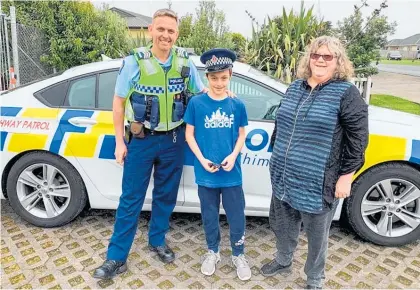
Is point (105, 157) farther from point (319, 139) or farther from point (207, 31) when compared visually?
point (207, 31)

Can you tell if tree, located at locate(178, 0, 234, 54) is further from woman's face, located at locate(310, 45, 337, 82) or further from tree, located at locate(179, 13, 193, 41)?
woman's face, located at locate(310, 45, 337, 82)

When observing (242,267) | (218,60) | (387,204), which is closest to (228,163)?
(218,60)

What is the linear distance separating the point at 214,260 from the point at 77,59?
828 cm

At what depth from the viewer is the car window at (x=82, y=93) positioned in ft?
9.95

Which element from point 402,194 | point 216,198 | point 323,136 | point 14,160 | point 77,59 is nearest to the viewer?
point 323,136

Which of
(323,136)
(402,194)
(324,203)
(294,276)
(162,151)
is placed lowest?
(294,276)

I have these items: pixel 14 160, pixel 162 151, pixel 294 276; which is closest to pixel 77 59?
pixel 14 160

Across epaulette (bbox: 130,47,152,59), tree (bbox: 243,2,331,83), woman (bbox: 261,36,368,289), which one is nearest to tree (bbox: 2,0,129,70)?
tree (bbox: 243,2,331,83)

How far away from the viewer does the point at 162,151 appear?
2.56 metres

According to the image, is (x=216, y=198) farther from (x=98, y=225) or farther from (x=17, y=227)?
(x=17, y=227)

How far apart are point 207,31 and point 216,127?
8.28 metres

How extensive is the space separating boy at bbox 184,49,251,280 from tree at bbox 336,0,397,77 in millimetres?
5866

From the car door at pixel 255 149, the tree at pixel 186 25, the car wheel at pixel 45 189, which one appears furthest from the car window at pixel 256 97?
the tree at pixel 186 25

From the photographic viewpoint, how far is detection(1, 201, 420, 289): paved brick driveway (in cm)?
255
